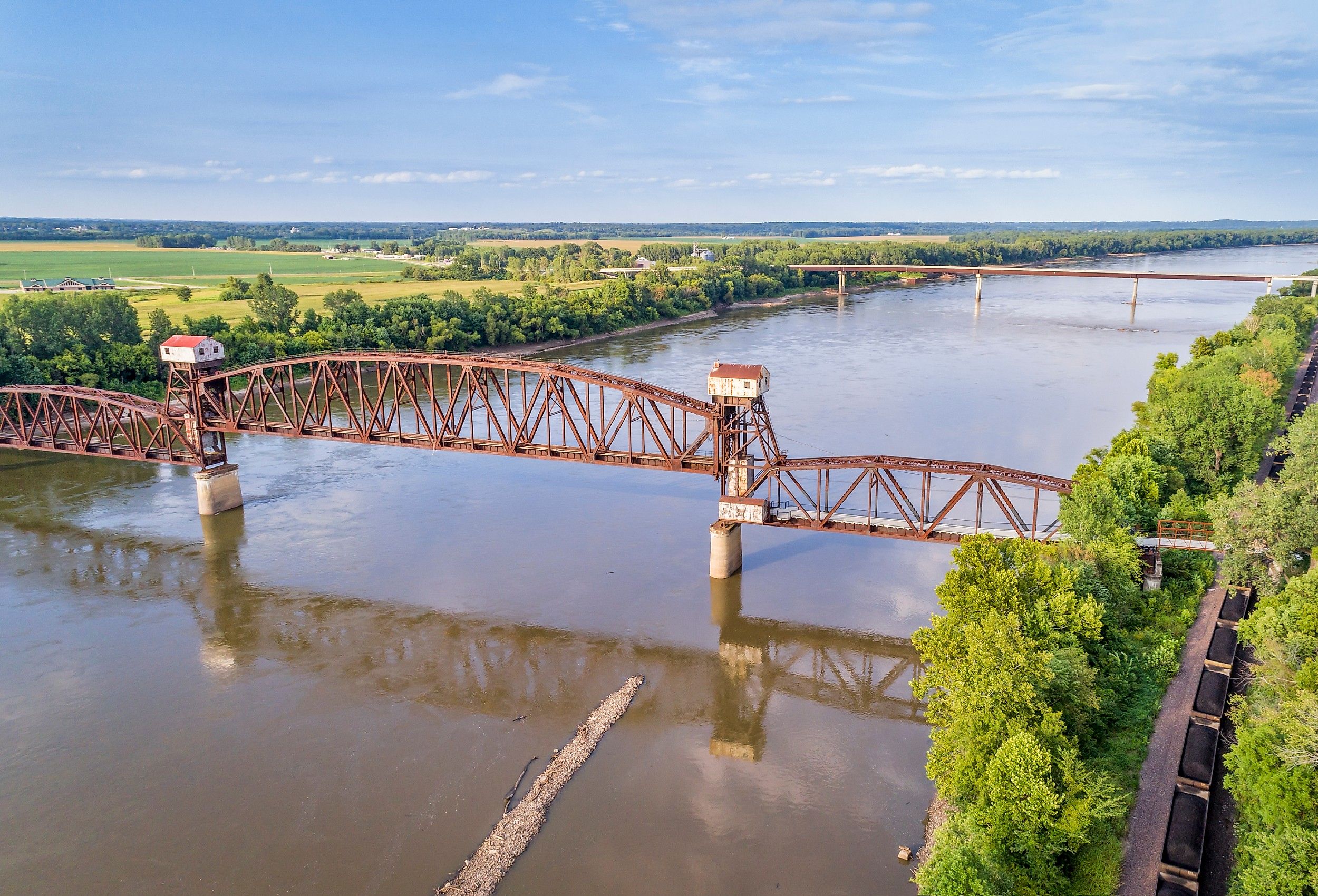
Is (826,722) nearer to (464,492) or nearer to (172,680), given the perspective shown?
(172,680)

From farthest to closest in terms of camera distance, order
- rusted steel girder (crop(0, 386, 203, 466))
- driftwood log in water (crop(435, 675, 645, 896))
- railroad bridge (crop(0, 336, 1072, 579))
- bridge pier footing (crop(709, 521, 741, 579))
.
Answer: rusted steel girder (crop(0, 386, 203, 466)) < bridge pier footing (crop(709, 521, 741, 579)) < railroad bridge (crop(0, 336, 1072, 579)) < driftwood log in water (crop(435, 675, 645, 896))

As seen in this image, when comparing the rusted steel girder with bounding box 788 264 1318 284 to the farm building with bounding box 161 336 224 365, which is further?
the rusted steel girder with bounding box 788 264 1318 284

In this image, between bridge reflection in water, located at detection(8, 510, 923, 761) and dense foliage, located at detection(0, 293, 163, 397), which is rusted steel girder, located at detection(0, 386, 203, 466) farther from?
dense foliage, located at detection(0, 293, 163, 397)

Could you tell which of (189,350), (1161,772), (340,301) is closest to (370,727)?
(1161,772)

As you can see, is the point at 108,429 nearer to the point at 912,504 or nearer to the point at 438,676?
the point at 438,676

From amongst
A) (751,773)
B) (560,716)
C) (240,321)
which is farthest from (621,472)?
(240,321)

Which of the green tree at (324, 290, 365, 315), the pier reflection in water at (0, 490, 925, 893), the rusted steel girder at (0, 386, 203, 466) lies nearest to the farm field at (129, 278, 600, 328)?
the green tree at (324, 290, 365, 315)
